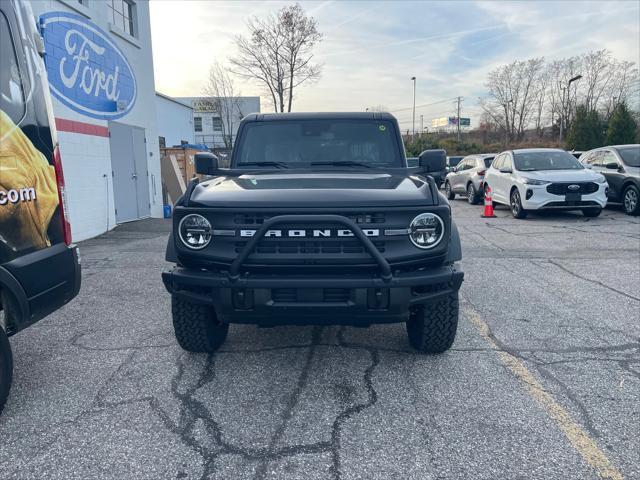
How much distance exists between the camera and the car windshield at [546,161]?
11.9 meters

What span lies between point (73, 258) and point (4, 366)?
2.92 ft

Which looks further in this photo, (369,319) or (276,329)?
(276,329)

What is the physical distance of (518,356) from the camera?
3883 millimetres

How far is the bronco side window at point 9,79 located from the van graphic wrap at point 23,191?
8 centimetres

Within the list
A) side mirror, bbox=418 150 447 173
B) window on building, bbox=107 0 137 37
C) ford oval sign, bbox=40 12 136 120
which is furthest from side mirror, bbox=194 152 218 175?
window on building, bbox=107 0 137 37

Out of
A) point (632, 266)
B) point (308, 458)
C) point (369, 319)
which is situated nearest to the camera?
point (308, 458)

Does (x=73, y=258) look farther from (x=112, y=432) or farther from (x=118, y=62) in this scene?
(x=118, y=62)

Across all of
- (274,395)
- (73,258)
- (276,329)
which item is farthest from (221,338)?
(73,258)

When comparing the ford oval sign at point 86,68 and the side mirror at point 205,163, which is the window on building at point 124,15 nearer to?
the ford oval sign at point 86,68

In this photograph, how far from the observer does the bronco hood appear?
3.16 m

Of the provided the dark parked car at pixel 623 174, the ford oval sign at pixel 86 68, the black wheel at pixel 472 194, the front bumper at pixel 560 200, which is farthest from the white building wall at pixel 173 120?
the dark parked car at pixel 623 174

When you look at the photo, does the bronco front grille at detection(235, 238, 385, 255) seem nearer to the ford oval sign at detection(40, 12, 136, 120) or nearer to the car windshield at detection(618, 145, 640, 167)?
the ford oval sign at detection(40, 12, 136, 120)

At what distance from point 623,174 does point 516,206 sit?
2652 mm

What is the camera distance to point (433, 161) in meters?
4.25
